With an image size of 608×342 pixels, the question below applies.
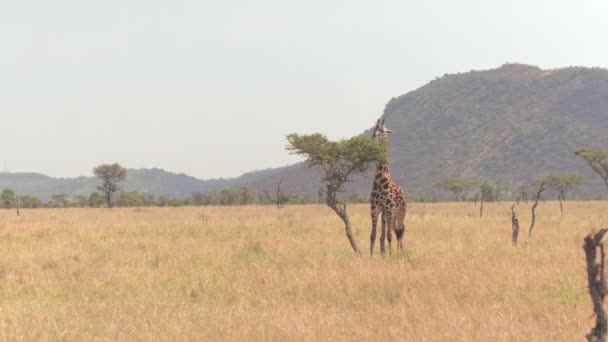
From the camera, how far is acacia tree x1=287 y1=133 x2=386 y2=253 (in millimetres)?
12688

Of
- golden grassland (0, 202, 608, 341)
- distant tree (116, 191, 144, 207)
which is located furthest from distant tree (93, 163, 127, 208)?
golden grassland (0, 202, 608, 341)

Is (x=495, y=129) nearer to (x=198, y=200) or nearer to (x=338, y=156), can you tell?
(x=198, y=200)

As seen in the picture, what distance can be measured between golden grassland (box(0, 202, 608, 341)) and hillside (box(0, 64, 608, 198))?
76.3 meters

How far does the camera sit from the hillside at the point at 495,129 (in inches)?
4031

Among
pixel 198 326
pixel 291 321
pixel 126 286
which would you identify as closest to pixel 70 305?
pixel 126 286

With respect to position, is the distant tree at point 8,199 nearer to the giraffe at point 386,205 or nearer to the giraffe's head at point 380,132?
the giraffe's head at point 380,132

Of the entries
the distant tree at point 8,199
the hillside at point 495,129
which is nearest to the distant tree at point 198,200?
the distant tree at point 8,199

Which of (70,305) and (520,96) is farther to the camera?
(520,96)

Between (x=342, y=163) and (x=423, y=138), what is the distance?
123 metres

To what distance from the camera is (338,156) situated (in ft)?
43.0

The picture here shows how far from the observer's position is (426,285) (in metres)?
8.16

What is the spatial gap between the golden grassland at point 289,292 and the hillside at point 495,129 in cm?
7627

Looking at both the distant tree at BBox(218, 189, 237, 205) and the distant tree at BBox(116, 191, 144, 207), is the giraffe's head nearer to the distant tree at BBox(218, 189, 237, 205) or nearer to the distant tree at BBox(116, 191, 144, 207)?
the distant tree at BBox(116, 191, 144, 207)

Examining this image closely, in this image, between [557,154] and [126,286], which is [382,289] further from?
[557,154]
